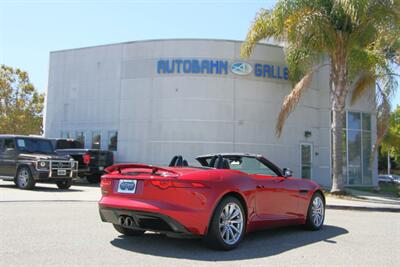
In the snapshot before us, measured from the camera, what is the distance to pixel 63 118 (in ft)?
81.9

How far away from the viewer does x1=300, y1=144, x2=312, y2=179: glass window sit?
23500mm

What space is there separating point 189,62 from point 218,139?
415 cm

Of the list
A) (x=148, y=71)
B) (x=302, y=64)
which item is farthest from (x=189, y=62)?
(x=302, y=64)

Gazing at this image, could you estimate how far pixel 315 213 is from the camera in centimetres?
818

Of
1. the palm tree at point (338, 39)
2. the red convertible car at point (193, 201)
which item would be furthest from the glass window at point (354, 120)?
the red convertible car at point (193, 201)

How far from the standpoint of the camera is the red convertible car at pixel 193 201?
5.76m

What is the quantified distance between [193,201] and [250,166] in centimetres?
187

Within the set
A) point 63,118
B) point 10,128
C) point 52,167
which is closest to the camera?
point 52,167

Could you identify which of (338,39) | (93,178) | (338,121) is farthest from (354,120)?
(93,178)

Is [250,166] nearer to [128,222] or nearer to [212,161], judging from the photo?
[212,161]

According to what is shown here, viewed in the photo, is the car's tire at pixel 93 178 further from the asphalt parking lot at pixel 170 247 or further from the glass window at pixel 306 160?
the asphalt parking lot at pixel 170 247

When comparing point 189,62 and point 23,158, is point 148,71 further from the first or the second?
point 23,158

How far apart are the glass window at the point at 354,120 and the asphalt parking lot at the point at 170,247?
53.1ft

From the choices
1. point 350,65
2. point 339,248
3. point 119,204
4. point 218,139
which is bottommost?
point 339,248
